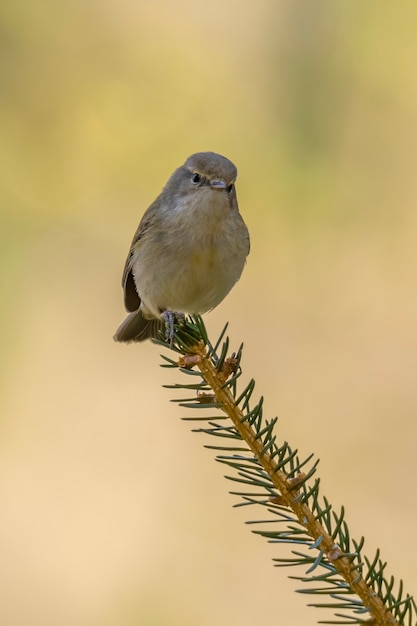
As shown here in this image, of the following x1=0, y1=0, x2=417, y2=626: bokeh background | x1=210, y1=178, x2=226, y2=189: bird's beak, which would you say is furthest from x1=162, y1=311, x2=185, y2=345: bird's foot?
x1=0, y1=0, x2=417, y2=626: bokeh background

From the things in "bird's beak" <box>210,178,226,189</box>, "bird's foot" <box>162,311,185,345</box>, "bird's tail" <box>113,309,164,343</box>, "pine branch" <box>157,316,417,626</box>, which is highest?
"bird's beak" <box>210,178,226,189</box>

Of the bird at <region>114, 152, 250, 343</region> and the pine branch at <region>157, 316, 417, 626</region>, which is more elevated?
the bird at <region>114, 152, 250, 343</region>

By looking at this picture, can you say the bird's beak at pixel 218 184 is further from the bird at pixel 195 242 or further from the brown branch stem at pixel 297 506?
the brown branch stem at pixel 297 506

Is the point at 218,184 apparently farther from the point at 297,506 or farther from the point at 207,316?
the point at 297,506

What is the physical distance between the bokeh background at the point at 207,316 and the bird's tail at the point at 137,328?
25.1 inches

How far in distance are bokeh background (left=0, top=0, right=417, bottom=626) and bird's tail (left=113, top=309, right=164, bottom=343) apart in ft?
2.09

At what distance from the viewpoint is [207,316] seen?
186 inches

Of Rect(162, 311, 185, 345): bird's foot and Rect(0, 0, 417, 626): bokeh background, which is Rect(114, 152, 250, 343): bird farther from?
Rect(0, 0, 417, 626): bokeh background

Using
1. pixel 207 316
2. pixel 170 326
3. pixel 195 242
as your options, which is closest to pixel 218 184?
pixel 195 242

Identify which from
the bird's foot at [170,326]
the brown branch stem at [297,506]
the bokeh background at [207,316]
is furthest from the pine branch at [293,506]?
the bokeh background at [207,316]

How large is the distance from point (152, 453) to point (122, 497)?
269mm

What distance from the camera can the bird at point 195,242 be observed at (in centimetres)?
338

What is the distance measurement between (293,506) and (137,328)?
7.48ft

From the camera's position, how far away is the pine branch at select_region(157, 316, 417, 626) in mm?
1577
